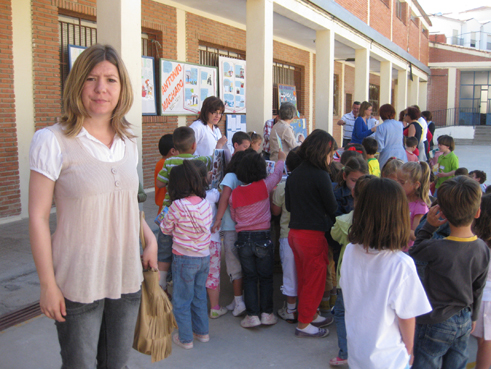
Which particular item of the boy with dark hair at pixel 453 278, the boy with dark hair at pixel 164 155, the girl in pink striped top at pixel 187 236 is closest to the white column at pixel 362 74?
the boy with dark hair at pixel 164 155

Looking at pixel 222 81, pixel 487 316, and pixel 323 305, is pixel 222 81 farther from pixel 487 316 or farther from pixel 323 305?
pixel 487 316

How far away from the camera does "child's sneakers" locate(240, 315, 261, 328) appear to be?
3623 mm

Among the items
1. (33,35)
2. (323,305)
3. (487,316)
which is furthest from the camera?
(33,35)

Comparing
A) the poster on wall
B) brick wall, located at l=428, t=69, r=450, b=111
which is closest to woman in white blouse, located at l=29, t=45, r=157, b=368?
the poster on wall

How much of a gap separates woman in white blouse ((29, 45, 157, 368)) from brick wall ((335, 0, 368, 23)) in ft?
31.9

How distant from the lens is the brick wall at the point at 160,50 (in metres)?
8.62

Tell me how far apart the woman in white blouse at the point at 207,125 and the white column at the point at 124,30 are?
0.64 m

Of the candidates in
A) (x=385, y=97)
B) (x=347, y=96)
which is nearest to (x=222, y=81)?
(x=385, y=97)

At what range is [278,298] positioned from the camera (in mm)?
4270

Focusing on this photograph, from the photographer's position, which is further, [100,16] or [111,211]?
[100,16]

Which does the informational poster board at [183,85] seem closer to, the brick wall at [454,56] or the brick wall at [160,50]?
the brick wall at [160,50]

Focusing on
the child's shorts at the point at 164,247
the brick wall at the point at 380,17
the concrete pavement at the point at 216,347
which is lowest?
the concrete pavement at the point at 216,347

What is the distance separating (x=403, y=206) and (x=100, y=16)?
3.82 m

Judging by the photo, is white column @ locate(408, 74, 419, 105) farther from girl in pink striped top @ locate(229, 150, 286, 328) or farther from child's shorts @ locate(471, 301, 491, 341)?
child's shorts @ locate(471, 301, 491, 341)
